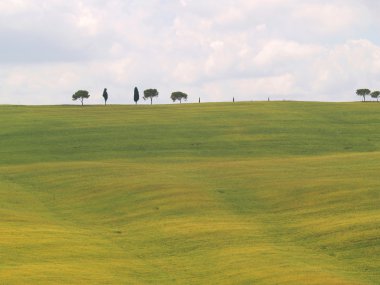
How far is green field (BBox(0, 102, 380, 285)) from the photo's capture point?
4366 centimetres

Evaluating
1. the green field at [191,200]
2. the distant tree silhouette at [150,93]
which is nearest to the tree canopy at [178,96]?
the distant tree silhouette at [150,93]

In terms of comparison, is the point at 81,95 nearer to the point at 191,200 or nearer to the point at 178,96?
the point at 178,96

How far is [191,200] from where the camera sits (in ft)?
205

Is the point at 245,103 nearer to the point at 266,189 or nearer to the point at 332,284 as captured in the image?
the point at 266,189

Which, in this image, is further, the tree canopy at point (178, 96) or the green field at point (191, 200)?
the tree canopy at point (178, 96)

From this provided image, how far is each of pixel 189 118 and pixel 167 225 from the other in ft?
211

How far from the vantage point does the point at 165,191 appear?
216 ft

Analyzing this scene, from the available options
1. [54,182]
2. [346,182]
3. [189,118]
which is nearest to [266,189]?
[346,182]

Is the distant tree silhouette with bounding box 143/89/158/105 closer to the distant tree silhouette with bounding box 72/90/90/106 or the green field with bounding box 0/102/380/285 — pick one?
the distant tree silhouette with bounding box 72/90/90/106

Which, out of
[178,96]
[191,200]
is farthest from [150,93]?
[191,200]

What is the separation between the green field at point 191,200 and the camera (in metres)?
43.7

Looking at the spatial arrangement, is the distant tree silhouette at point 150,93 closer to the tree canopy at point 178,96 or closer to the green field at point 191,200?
the tree canopy at point 178,96

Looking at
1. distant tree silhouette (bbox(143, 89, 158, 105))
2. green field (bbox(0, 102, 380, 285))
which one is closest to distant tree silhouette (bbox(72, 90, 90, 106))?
distant tree silhouette (bbox(143, 89, 158, 105))

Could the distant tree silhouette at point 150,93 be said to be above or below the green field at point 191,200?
above
